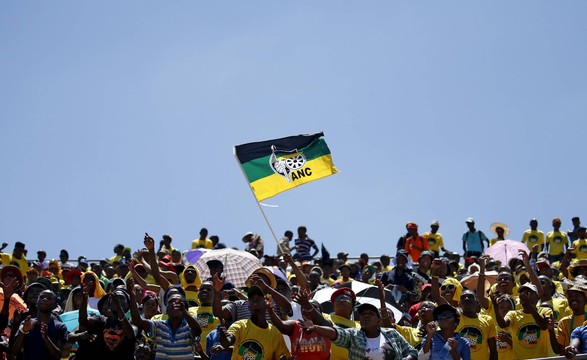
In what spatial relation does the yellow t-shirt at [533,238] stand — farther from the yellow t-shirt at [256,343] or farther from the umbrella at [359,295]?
the yellow t-shirt at [256,343]

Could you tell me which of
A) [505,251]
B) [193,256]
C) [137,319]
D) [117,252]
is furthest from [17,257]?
[137,319]

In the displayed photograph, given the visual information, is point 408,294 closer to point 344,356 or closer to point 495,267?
point 495,267

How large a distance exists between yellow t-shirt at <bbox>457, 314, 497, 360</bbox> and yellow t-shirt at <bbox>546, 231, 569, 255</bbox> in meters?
11.4

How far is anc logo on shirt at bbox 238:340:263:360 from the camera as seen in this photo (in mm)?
11172

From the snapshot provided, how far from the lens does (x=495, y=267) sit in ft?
60.4

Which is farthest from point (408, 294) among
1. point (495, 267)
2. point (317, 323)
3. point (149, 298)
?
point (317, 323)

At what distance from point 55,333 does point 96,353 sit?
719 mm

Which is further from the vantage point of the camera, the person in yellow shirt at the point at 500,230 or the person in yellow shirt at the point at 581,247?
the person in yellow shirt at the point at 500,230

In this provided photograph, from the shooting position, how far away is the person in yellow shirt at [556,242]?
76.2ft

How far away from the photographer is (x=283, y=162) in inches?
618

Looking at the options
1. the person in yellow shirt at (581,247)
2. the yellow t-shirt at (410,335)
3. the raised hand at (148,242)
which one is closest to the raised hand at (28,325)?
the raised hand at (148,242)

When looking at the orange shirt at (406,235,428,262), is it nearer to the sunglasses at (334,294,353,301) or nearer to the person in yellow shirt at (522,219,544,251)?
the person in yellow shirt at (522,219,544,251)

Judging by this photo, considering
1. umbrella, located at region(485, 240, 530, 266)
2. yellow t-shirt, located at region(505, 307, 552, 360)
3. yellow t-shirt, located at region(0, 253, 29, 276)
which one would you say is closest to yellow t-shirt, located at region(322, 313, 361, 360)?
yellow t-shirt, located at region(505, 307, 552, 360)

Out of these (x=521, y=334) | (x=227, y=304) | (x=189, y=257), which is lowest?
(x=521, y=334)
